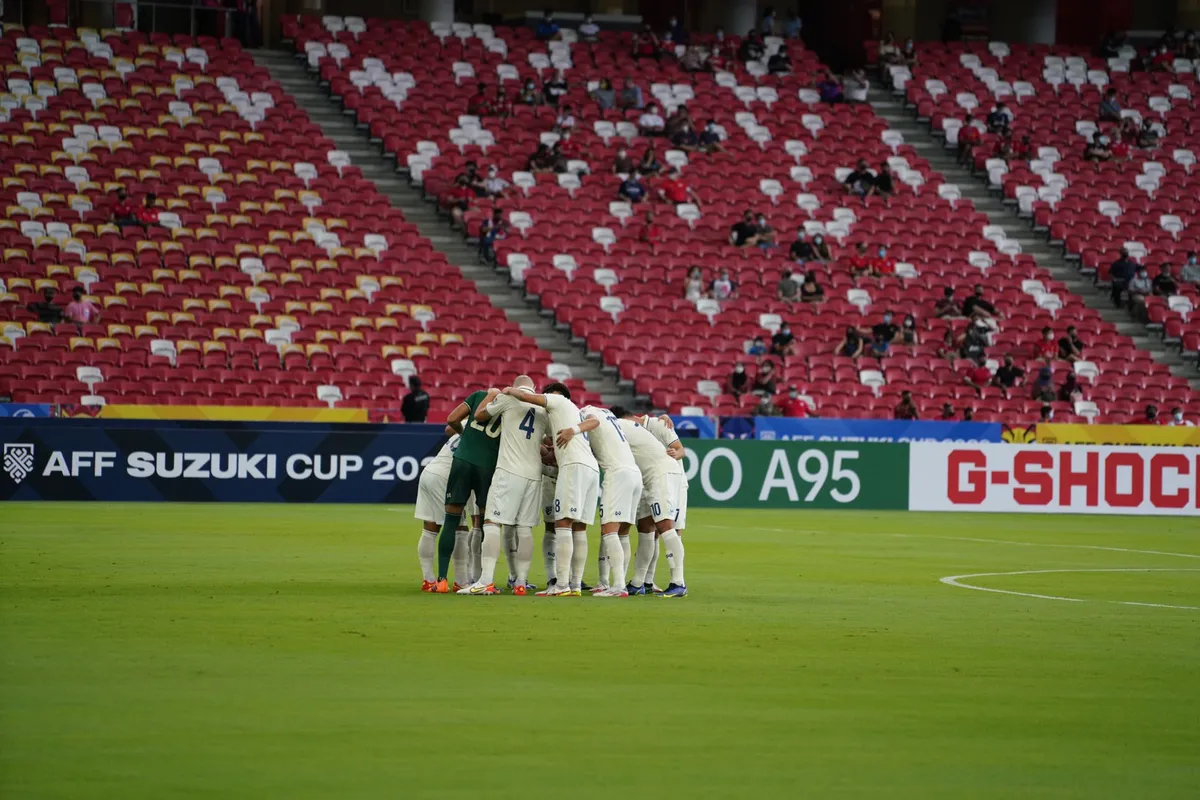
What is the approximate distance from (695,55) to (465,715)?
4276 centimetres

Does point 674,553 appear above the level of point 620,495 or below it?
below

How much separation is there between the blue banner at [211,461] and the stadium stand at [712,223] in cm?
748

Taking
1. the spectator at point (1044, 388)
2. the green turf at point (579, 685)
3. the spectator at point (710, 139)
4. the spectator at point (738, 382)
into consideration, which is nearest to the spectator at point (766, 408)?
the spectator at point (738, 382)

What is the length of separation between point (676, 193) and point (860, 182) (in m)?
5.24

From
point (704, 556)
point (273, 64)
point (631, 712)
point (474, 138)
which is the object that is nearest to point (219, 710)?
point (631, 712)

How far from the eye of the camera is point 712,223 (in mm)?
44906

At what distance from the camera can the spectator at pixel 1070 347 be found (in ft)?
140

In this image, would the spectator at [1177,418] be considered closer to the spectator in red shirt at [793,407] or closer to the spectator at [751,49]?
the spectator in red shirt at [793,407]

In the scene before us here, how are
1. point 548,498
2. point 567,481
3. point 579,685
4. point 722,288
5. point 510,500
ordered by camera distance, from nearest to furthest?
point 579,685 < point 510,500 < point 567,481 < point 548,498 < point 722,288

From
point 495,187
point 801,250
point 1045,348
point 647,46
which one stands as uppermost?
point 647,46

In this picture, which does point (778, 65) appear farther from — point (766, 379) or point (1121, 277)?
point (766, 379)

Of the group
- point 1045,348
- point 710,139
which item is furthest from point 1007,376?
point 710,139

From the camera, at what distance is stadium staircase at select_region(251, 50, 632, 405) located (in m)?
39.6

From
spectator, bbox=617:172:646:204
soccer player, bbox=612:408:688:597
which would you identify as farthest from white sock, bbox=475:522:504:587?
spectator, bbox=617:172:646:204
